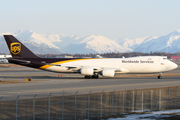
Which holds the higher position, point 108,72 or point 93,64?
point 93,64

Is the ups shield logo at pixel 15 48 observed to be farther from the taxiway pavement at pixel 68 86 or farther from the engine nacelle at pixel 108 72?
the engine nacelle at pixel 108 72

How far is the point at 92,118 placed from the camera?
23438 mm

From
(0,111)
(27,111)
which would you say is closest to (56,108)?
(27,111)

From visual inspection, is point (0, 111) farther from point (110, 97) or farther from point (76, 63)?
point (76, 63)

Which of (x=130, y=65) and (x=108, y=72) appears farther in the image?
(x=130, y=65)

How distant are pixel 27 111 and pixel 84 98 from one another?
237 inches

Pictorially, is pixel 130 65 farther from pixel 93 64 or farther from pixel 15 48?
pixel 15 48

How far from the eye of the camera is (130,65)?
61375 millimetres

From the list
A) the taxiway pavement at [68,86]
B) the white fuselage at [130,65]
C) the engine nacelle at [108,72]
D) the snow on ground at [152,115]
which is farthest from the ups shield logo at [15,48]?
the snow on ground at [152,115]

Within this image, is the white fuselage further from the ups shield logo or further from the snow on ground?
the snow on ground

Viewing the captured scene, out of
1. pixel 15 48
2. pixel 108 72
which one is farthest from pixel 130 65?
pixel 15 48

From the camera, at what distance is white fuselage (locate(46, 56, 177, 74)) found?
6156 centimetres

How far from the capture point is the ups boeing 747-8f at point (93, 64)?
61.6 m

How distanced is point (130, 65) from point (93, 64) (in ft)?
26.8
